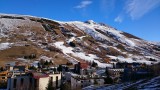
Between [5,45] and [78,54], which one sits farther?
[78,54]

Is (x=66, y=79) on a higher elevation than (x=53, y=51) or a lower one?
lower

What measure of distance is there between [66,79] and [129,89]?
208 feet

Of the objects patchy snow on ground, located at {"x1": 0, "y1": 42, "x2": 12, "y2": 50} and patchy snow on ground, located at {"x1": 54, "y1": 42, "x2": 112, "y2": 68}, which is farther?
patchy snow on ground, located at {"x1": 54, "y1": 42, "x2": 112, "y2": 68}

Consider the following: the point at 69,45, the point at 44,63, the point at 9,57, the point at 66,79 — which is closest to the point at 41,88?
the point at 66,79

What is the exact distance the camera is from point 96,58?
18100 centimetres

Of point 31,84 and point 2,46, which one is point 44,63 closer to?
point 2,46

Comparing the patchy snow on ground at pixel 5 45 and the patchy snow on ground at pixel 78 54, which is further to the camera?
the patchy snow on ground at pixel 78 54

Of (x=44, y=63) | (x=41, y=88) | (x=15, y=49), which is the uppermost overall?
(x=15, y=49)

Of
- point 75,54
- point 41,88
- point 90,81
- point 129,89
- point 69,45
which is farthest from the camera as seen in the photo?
point 69,45

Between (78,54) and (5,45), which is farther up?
(5,45)

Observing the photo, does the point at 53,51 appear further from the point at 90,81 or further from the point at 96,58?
the point at 90,81

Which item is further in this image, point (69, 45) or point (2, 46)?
point (69, 45)

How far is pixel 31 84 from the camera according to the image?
7081 cm

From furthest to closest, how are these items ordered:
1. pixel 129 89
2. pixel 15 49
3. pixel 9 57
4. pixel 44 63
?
pixel 15 49, pixel 9 57, pixel 44 63, pixel 129 89
